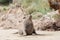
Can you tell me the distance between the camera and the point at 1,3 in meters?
19.6

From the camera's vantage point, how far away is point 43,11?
1592 cm

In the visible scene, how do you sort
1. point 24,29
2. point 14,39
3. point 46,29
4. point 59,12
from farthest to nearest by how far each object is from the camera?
point 59,12 < point 46,29 < point 24,29 < point 14,39

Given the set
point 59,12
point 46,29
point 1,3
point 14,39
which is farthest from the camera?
point 1,3

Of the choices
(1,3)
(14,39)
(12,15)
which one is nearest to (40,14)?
(12,15)

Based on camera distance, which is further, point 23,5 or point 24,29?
point 23,5

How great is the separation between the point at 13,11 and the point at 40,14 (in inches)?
66.0

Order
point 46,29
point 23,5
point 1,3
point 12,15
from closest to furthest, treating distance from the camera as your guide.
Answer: point 46,29
point 12,15
point 23,5
point 1,3

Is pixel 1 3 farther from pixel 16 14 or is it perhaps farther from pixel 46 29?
pixel 46 29

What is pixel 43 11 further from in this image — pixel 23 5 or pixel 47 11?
pixel 23 5

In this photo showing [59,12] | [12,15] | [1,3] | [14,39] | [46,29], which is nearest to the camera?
[14,39]

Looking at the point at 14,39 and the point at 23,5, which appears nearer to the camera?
the point at 14,39

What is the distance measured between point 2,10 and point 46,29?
5420mm

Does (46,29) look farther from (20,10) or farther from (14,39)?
(14,39)

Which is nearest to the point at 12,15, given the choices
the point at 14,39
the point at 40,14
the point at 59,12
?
the point at 40,14
